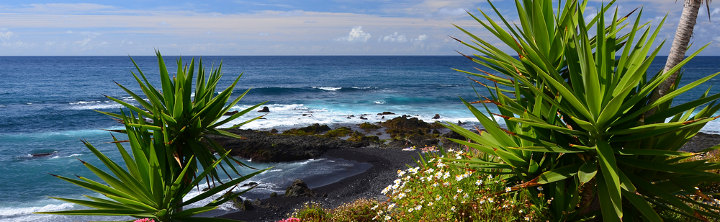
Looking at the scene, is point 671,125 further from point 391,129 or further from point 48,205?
point 391,129

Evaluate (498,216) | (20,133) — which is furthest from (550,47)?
(20,133)

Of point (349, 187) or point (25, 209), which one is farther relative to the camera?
point (349, 187)

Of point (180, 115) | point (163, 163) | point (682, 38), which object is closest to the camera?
point (163, 163)

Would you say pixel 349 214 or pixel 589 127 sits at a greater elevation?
pixel 589 127

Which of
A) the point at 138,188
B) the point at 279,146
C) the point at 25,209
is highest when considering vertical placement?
the point at 138,188

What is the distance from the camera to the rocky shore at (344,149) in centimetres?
1440

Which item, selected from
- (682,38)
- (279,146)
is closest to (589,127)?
(682,38)

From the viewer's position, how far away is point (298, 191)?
15.0m

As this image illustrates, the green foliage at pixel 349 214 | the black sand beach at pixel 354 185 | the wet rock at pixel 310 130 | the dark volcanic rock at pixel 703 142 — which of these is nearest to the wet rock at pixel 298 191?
the black sand beach at pixel 354 185

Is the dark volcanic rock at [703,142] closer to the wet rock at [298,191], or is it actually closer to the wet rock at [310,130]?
the wet rock at [298,191]

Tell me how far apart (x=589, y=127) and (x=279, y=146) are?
63.7 ft

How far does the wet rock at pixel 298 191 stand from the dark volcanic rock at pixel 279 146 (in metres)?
5.51

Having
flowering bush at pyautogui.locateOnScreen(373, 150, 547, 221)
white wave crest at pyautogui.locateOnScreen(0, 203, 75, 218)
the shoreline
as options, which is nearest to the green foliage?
flowering bush at pyautogui.locateOnScreen(373, 150, 547, 221)

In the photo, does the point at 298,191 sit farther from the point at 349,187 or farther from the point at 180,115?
the point at 180,115
